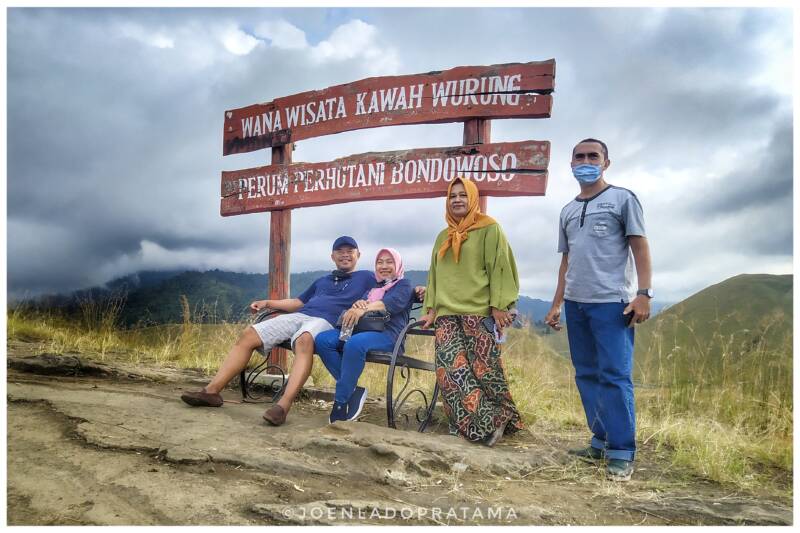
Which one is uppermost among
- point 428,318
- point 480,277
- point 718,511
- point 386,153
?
point 386,153

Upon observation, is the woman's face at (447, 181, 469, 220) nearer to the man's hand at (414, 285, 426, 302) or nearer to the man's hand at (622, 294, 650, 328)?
the man's hand at (414, 285, 426, 302)

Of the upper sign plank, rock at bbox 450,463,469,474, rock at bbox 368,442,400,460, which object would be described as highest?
the upper sign plank

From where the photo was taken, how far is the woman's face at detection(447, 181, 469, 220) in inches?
164

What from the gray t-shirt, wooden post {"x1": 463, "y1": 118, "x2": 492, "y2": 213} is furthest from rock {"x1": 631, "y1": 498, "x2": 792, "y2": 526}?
wooden post {"x1": 463, "y1": 118, "x2": 492, "y2": 213}

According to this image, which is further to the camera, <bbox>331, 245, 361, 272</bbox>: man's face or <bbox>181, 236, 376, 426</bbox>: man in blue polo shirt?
<bbox>331, 245, 361, 272</bbox>: man's face

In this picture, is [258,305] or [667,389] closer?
[258,305]

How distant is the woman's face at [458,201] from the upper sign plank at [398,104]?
4.87 feet

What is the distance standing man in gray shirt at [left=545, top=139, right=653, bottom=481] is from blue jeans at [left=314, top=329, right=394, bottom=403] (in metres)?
1.35

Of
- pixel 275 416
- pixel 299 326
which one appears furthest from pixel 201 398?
pixel 299 326

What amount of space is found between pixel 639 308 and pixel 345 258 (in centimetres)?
238

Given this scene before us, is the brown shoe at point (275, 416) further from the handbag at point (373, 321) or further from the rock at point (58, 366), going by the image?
the rock at point (58, 366)

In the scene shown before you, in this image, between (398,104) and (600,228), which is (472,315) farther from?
(398,104)

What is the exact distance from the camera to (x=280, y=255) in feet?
21.4

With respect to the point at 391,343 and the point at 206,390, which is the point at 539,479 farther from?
the point at 206,390
